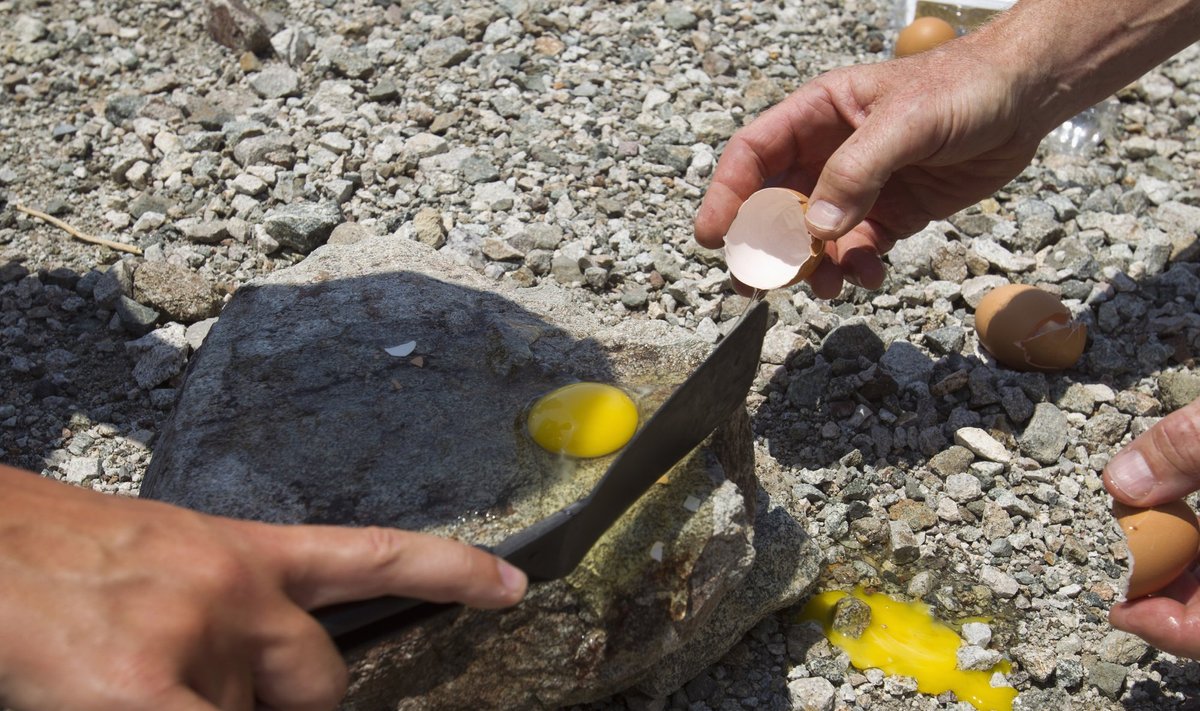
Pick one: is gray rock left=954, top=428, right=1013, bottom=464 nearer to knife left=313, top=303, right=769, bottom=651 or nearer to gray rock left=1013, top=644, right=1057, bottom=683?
gray rock left=1013, top=644, right=1057, bottom=683

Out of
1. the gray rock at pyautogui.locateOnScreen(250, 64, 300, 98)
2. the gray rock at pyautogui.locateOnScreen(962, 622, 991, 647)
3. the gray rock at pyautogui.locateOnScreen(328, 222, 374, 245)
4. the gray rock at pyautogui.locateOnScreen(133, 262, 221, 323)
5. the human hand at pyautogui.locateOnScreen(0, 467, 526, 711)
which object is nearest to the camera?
the human hand at pyautogui.locateOnScreen(0, 467, 526, 711)

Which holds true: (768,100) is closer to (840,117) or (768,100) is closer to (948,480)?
(840,117)

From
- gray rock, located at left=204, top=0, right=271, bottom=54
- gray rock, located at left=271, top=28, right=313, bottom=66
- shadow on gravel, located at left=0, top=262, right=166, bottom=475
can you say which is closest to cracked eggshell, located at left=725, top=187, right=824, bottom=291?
shadow on gravel, located at left=0, top=262, right=166, bottom=475

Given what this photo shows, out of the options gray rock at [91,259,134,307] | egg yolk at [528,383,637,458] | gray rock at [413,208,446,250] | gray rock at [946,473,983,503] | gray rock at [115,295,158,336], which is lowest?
gray rock at [946,473,983,503]

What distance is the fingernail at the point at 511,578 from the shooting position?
2.10 m

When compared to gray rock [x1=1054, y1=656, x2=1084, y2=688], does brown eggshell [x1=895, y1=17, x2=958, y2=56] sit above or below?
above

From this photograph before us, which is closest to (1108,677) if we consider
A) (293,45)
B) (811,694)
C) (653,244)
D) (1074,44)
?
(811,694)

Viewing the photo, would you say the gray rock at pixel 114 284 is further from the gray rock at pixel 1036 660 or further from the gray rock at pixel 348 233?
the gray rock at pixel 1036 660

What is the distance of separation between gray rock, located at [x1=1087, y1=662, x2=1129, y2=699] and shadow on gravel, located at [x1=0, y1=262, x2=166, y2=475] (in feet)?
9.94

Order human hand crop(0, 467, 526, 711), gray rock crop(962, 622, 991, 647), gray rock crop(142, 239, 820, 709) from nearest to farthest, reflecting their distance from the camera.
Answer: human hand crop(0, 467, 526, 711)
gray rock crop(142, 239, 820, 709)
gray rock crop(962, 622, 991, 647)

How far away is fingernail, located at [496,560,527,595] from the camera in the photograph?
2.10 m

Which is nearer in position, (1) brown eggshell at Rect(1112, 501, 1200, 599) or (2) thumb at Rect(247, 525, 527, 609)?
(2) thumb at Rect(247, 525, 527, 609)

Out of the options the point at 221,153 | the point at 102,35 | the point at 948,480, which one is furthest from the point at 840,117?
the point at 102,35

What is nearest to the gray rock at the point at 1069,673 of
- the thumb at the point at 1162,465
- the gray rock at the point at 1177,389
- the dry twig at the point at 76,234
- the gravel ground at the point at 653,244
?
the gravel ground at the point at 653,244
